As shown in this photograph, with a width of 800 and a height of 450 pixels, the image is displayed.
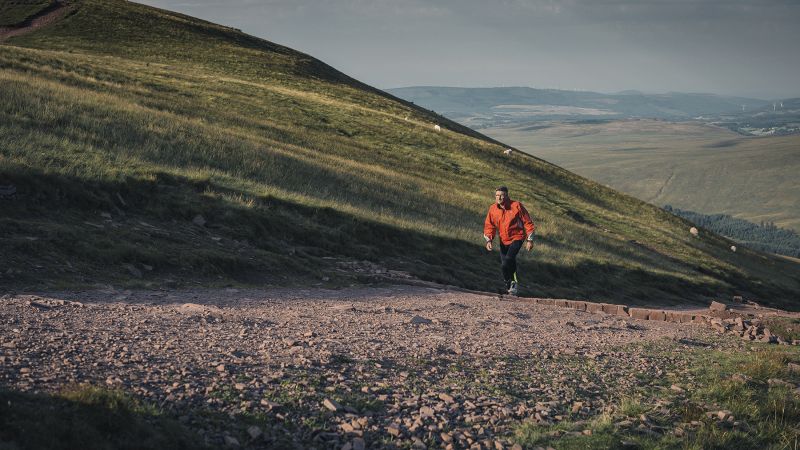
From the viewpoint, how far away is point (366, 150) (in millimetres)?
43812

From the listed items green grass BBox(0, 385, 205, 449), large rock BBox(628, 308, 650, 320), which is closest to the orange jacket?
large rock BBox(628, 308, 650, 320)

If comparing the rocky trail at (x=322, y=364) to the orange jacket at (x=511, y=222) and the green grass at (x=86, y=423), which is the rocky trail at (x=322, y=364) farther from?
the orange jacket at (x=511, y=222)

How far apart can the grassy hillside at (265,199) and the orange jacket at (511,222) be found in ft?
8.30

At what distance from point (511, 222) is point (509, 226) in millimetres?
117

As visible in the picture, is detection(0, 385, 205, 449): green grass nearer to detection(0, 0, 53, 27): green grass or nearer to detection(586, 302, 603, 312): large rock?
detection(586, 302, 603, 312): large rock

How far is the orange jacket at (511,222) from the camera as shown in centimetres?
1761

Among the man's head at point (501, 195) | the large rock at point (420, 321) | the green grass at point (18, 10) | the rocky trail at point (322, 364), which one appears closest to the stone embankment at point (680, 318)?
the rocky trail at point (322, 364)

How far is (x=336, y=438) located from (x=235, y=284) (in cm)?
775

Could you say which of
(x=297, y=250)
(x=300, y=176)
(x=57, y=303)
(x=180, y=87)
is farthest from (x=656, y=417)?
(x=180, y=87)

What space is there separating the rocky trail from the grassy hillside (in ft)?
8.08

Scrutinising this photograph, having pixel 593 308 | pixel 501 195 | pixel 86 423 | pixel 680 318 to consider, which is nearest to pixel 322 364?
pixel 86 423

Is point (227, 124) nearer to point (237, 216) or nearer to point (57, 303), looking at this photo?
point (237, 216)

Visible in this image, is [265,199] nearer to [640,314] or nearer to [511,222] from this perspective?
[511,222]

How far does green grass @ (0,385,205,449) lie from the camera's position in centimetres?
585
